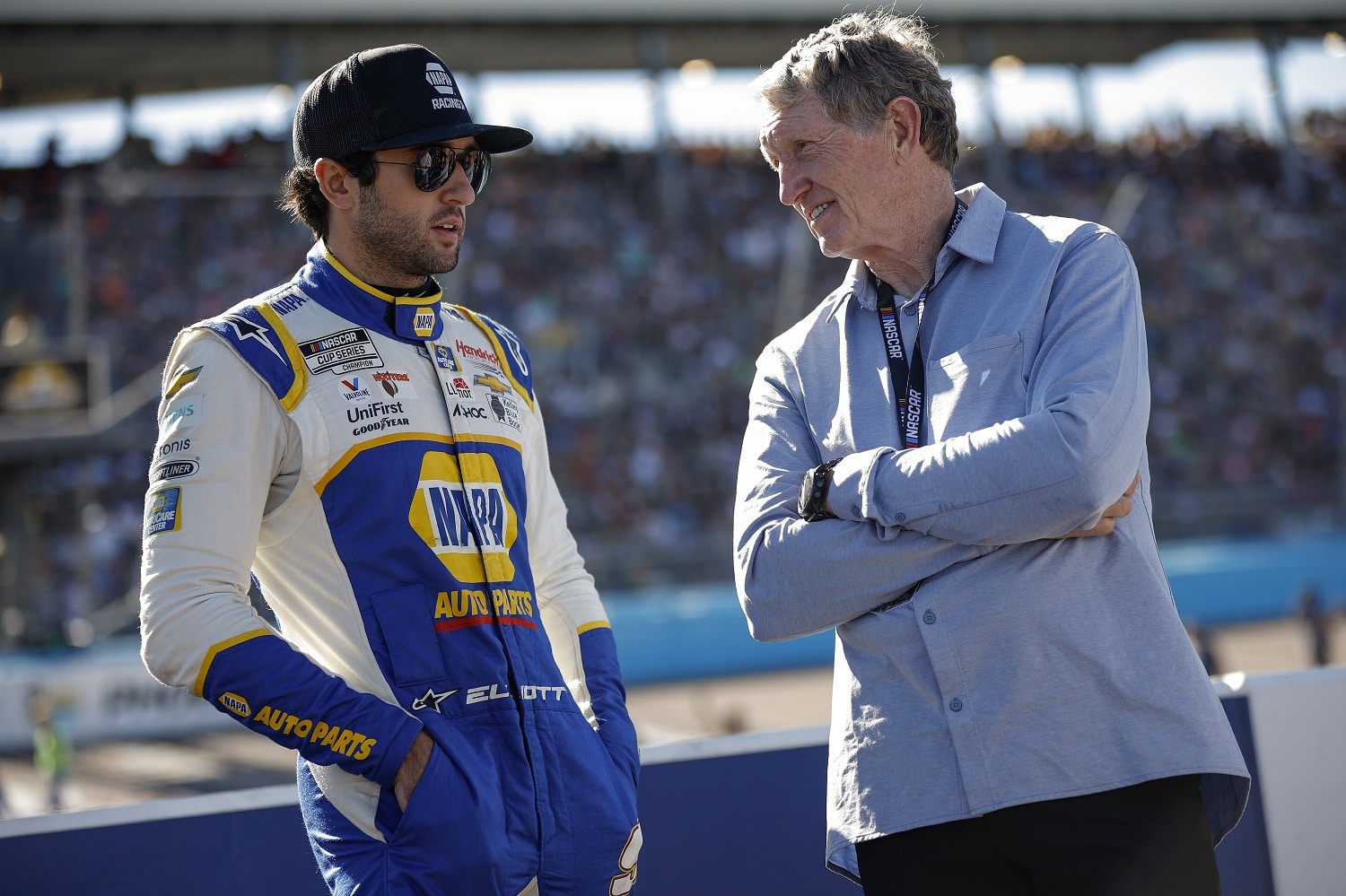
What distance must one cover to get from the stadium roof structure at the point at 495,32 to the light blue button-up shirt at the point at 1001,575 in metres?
17.1

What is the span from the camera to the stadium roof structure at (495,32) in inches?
707

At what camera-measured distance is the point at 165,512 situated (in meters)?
1.70

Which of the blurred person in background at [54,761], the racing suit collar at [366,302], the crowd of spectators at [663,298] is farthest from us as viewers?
the crowd of spectators at [663,298]

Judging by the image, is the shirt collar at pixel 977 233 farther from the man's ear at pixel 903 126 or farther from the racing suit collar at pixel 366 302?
the racing suit collar at pixel 366 302

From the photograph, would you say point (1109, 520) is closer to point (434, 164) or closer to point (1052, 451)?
point (1052, 451)

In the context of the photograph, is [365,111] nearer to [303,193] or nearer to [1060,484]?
[303,193]

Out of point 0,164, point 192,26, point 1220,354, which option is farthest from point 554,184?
point 1220,354

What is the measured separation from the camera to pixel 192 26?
1817cm

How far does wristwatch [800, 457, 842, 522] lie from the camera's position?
190 centimetres

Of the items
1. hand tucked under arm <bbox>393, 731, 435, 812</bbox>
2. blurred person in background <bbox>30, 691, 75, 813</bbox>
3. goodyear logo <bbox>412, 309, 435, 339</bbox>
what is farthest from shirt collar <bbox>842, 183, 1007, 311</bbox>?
blurred person in background <bbox>30, 691, 75, 813</bbox>

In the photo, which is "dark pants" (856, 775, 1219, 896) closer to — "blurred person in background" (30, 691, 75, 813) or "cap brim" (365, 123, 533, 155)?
A: "cap brim" (365, 123, 533, 155)

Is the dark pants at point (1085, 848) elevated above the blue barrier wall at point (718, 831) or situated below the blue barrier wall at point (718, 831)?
above

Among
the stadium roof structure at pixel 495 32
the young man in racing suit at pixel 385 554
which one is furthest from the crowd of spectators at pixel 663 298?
the young man in racing suit at pixel 385 554

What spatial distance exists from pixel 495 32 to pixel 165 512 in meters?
19.5
